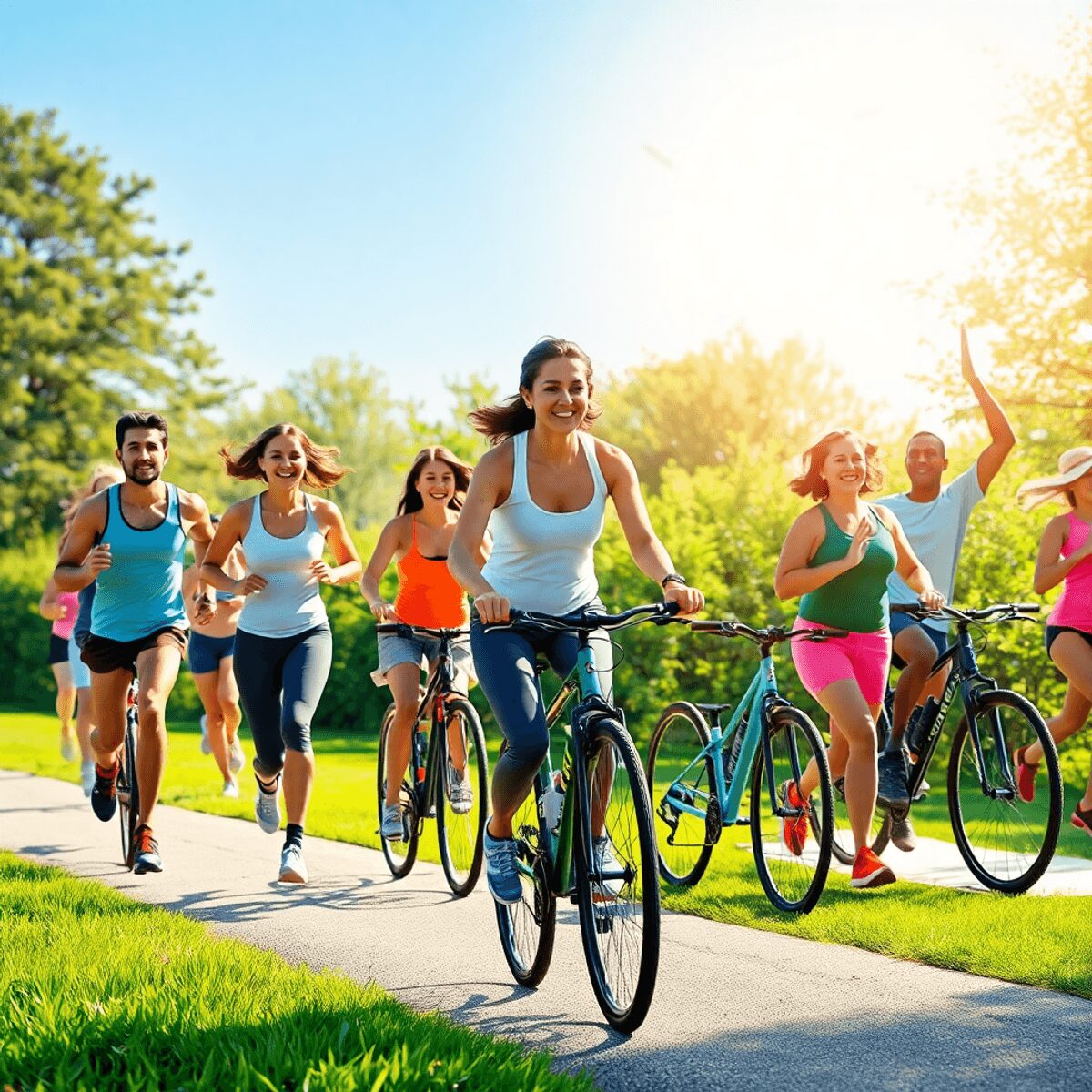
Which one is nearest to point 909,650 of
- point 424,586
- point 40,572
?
point 424,586

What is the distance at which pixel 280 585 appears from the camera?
733 cm

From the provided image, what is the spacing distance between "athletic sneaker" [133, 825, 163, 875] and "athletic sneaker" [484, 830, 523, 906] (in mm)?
2805

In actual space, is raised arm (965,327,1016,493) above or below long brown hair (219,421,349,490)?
above

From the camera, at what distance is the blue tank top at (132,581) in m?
7.39

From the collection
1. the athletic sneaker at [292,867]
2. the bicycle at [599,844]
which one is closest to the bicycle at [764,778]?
the bicycle at [599,844]

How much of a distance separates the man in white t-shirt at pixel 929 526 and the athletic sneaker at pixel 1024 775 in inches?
21.7

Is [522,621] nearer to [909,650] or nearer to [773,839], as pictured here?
[773,839]

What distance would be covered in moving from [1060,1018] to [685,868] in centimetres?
285

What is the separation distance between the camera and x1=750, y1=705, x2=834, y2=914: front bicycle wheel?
6234 mm

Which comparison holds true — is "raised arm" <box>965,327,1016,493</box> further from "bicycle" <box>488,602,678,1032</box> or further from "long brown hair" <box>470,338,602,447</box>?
"bicycle" <box>488,602,678,1032</box>

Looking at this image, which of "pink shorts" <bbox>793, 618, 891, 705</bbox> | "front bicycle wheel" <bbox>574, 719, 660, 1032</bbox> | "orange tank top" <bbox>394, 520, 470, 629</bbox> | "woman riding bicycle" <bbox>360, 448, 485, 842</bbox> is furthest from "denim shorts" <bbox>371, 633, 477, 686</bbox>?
"front bicycle wheel" <bbox>574, 719, 660, 1032</bbox>

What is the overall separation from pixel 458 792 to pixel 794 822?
66.7 inches

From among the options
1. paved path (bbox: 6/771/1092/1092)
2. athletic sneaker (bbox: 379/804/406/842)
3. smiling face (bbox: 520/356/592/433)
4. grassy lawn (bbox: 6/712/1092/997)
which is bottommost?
paved path (bbox: 6/771/1092/1092)

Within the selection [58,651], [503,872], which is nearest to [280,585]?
[503,872]
